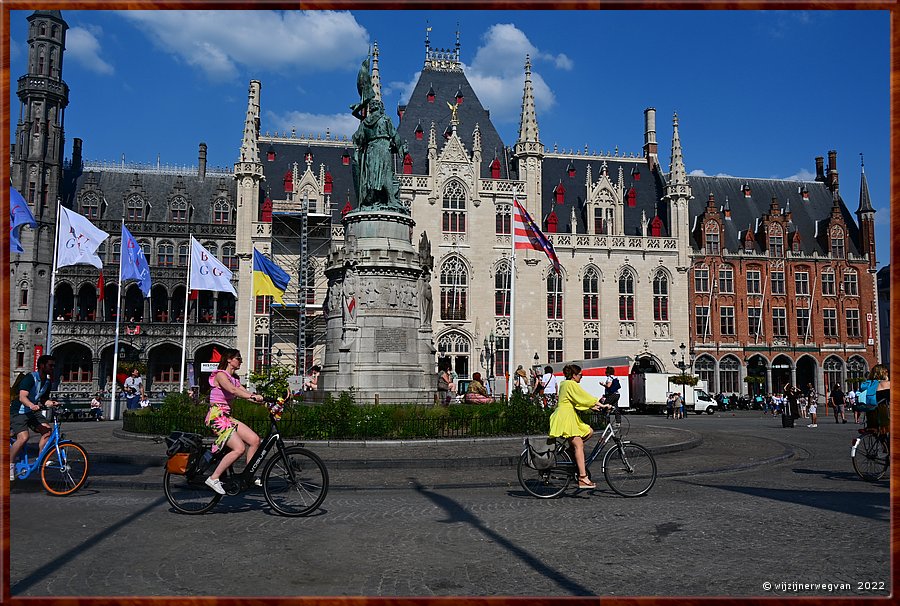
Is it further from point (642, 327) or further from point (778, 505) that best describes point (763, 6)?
point (642, 327)

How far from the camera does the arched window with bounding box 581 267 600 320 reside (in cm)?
5247

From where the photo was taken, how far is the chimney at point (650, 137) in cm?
5950

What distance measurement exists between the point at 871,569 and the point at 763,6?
4624mm

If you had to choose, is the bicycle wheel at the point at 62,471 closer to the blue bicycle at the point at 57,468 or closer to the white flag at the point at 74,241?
the blue bicycle at the point at 57,468

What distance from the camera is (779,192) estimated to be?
199 feet

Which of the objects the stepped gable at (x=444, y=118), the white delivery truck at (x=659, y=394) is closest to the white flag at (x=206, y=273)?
the stepped gable at (x=444, y=118)

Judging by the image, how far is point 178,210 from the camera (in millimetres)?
53875

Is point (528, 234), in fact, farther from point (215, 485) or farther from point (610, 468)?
point (215, 485)

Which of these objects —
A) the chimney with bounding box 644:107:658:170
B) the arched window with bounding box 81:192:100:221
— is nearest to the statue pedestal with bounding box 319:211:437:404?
the arched window with bounding box 81:192:100:221

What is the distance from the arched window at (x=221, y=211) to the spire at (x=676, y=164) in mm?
34775

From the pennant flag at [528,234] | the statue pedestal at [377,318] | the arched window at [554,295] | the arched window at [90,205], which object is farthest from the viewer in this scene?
the arched window at [90,205]

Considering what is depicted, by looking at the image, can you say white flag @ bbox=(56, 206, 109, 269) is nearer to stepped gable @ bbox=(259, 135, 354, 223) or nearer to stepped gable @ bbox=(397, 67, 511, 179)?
stepped gable @ bbox=(259, 135, 354, 223)

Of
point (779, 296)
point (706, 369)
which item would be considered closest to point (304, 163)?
point (706, 369)

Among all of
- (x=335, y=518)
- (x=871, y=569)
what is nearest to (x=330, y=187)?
(x=335, y=518)
